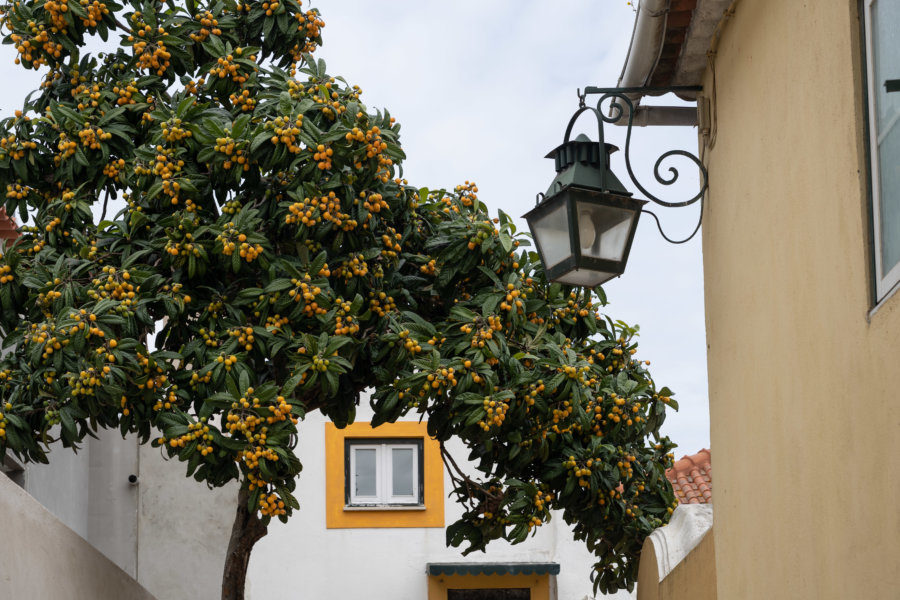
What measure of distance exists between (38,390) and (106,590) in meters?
2.07

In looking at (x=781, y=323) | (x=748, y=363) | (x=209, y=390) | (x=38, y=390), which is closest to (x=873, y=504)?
(x=781, y=323)

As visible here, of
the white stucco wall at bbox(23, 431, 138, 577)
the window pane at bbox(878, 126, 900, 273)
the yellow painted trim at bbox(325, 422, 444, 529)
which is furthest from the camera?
the yellow painted trim at bbox(325, 422, 444, 529)

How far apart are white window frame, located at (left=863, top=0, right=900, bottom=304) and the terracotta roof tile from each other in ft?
37.9

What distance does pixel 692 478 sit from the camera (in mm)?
15992

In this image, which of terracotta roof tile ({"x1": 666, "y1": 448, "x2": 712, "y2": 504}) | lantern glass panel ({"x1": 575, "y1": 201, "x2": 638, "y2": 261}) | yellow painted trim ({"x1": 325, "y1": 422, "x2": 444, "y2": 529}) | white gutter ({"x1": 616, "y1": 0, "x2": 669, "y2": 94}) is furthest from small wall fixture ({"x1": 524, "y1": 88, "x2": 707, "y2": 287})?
yellow painted trim ({"x1": 325, "y1": 422, "x2": 444, "y2": 529})

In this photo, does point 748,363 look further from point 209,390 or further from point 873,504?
point 209,390

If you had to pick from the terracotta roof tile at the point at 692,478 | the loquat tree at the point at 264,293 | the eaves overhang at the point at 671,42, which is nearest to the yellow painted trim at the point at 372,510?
the terracotta roof tile at the point at 692,478

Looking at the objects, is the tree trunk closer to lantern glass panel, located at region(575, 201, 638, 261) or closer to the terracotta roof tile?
lantern glass panel, located at region(575, 201, 638, 261)

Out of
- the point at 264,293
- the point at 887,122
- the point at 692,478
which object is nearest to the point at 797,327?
the point at 887,122

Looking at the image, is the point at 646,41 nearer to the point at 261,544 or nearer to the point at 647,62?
the point at 647,62

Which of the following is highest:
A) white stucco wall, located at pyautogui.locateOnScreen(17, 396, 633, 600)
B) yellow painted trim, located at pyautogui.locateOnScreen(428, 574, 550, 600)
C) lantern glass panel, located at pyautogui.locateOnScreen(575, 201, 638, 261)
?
lantern glass panel, located at pyautogui.locateOnScreen(575, 201, 638, 261)

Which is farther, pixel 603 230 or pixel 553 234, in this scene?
pixel 553 234

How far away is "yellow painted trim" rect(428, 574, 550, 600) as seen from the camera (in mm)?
16859

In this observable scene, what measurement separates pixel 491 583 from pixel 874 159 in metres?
13.8
